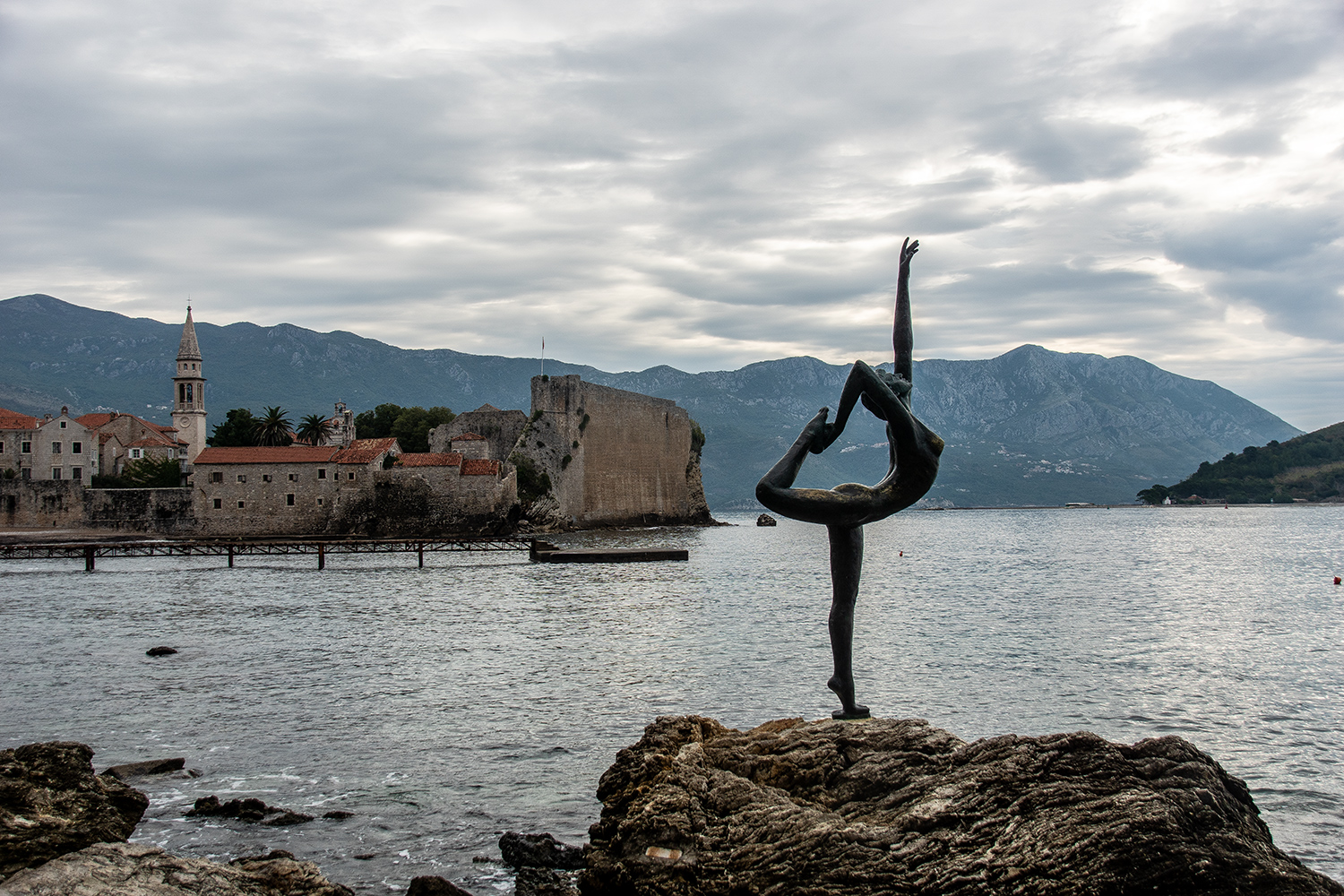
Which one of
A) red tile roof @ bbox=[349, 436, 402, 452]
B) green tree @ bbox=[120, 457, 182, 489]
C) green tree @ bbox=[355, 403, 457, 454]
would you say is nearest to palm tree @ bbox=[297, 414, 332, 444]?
green tree @ bbox=[355, 403, 457, 454]

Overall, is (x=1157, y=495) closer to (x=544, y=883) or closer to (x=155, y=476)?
(x=155, y=476)

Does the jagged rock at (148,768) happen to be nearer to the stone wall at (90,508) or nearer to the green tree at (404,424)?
the stone wall at (90,508)

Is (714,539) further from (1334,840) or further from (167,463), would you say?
(1334,840)

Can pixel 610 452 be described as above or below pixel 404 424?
below

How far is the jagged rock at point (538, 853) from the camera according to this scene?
295 inches

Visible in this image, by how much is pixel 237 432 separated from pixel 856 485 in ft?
202

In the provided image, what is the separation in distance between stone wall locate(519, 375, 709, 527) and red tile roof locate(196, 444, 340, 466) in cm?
1225

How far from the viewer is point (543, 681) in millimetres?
14930

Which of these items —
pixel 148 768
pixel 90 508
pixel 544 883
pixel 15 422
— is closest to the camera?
pixel 544 883

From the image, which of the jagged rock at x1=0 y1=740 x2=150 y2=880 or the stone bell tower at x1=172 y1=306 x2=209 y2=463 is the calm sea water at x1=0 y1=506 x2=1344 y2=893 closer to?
the jagged rock at x1=0 y1=740 x2=150 y2=880

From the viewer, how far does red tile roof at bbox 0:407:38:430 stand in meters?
58.7

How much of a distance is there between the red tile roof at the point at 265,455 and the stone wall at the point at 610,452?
482 inches

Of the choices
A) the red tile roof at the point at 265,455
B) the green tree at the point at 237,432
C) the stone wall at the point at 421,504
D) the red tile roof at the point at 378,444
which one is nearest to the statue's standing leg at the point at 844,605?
the stone wall at the point at 421,504

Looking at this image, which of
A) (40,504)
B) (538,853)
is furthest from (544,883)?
(40,504)
